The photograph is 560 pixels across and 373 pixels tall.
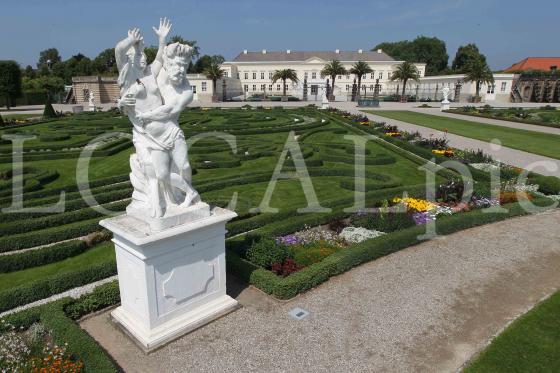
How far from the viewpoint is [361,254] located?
7434mm

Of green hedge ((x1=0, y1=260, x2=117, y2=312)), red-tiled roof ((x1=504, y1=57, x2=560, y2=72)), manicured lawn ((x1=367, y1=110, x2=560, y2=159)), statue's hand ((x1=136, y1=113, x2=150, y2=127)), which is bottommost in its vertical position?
green hedge ((x1=0, y1=260, x2=117, y2=312))

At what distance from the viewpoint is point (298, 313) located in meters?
5.92

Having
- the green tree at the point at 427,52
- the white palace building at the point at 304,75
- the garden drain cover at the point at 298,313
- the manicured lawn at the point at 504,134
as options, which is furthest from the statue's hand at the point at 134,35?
the green tree at the point at 427,52

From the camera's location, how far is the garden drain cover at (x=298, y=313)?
19.1 ft

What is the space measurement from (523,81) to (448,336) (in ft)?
A: 203

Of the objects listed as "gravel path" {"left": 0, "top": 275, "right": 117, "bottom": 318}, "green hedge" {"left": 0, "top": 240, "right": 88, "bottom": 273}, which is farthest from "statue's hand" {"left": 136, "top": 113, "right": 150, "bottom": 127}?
"green hedge" {"left": 0, "top": 240, "right": 88, "bottom": 273}

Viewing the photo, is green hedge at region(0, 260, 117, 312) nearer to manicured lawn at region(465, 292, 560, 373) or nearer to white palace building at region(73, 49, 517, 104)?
manicured lawn at region(465, 292, 560, 373)

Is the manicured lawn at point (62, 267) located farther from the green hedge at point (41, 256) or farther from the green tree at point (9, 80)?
the green tree at point (9, 80)

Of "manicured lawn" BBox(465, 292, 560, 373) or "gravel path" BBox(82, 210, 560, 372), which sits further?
"gravel path" BBox(82, 210, 560, 372)

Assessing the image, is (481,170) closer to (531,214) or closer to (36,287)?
(531,214)

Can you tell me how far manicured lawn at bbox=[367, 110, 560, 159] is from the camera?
18.7m

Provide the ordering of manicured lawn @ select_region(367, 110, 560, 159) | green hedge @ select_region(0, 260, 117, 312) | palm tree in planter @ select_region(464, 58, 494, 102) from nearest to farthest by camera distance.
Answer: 1. green hedge @ select_region(0, 260, 117, 312)
2. manicured lawn @ select_region(367, 110, 560, 159)
3. palm tree in planter @ select_region(464, 58, 494, 102)

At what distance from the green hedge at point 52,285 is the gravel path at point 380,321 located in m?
1.13

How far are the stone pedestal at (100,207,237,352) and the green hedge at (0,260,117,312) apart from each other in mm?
1318
